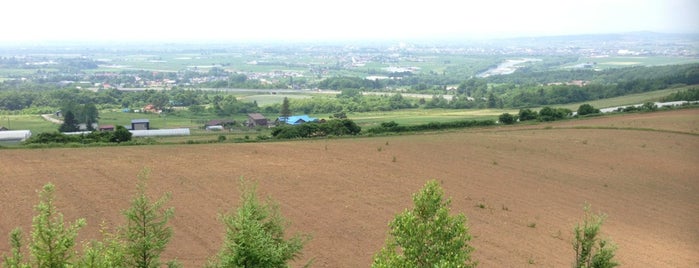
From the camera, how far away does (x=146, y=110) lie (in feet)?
222

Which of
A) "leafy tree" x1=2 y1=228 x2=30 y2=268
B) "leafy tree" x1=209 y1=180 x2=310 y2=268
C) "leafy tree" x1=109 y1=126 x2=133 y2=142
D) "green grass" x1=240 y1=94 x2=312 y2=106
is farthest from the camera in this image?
"green grass" x1=240 y1=94 x2=312 y2=106

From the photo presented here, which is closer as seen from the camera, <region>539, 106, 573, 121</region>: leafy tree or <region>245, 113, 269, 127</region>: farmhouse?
<region>539, 106, 573, 121</region>: leafy tree

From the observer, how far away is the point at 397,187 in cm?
2539

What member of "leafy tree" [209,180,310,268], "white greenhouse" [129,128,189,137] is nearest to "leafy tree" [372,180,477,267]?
"leafy tree" [209,180,310,268]

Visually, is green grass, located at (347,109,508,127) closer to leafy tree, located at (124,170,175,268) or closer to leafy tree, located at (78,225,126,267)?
leafy tree, located at (124,170,175,268)

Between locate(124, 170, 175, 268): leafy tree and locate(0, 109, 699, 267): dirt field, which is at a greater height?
locate(124, 170, 175, 268): leafy tree

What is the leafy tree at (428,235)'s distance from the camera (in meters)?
11.4

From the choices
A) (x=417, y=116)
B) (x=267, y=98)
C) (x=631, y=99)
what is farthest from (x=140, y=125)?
(x=631, y=99)

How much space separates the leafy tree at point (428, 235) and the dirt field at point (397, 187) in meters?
6.10

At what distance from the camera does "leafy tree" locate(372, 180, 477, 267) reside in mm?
11414

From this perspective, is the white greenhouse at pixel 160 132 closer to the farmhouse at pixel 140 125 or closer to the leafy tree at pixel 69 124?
the farmhouse at pixel 140 125

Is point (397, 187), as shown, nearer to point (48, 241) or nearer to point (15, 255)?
point (48, 241)

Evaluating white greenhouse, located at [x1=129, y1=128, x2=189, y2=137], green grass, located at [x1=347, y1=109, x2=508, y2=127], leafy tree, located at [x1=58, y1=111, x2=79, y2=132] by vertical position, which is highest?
leafy tree, located at [x1=58, y1=111, x2=79, y2=132]

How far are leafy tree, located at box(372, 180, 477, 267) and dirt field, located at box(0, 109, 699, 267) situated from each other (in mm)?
6104
